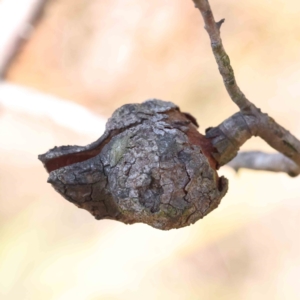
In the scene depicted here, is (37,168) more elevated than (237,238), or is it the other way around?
(37,168)

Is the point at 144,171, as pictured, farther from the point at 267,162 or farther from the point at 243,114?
the point at 267,162

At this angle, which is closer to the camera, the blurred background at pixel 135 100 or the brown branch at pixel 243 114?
the brown branch at pixel 243 114

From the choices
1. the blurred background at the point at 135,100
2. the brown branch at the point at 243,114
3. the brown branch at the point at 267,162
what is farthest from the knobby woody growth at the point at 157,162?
the blurred background at the point at 135,100

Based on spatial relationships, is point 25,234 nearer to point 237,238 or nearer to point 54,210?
point 54,210

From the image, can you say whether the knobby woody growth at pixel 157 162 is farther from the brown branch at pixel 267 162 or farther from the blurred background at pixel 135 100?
the blurred background at pixel 135 100

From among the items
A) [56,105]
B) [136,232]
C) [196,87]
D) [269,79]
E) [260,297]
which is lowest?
[260,297]

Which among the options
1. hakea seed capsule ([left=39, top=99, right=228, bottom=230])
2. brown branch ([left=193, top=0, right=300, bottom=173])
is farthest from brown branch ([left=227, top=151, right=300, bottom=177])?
hakea seed capsule ([left=39, top=99, right=228, bottom=230])

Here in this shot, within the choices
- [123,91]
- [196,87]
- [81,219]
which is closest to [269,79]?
[196,87]

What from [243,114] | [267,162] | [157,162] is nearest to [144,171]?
[157,162]
